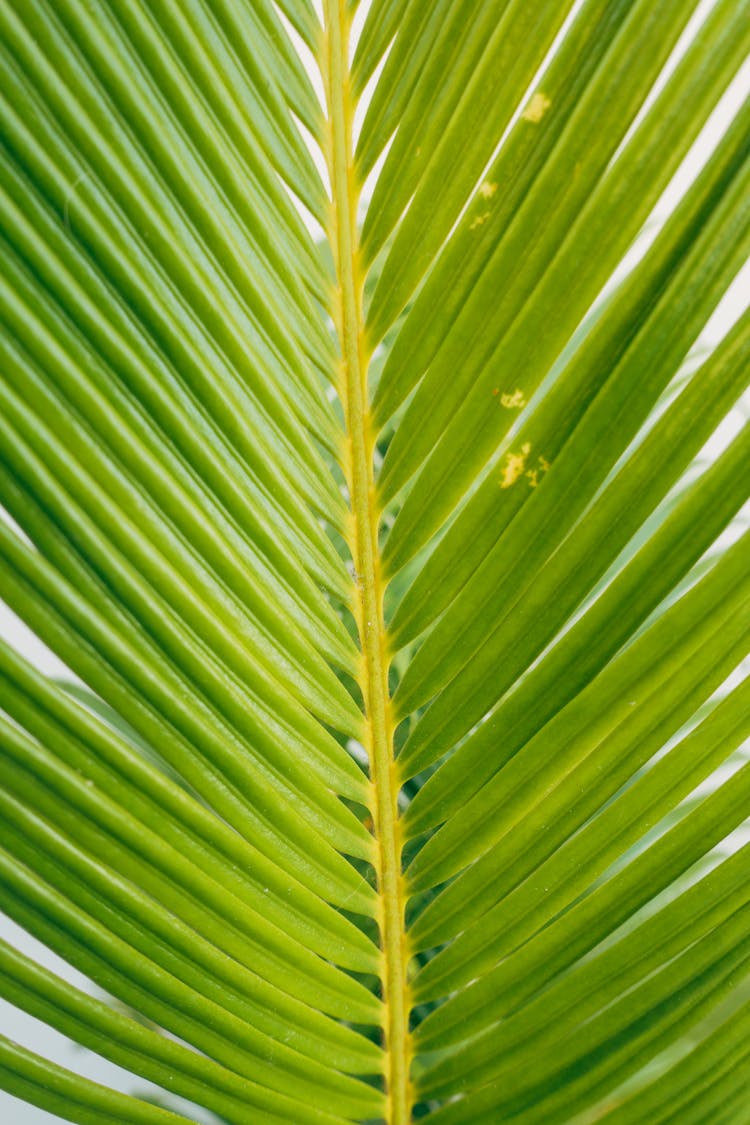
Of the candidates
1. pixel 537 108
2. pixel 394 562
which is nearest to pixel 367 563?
pixel 394 562

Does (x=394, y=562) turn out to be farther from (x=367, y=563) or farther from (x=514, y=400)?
(x=514, y=400)

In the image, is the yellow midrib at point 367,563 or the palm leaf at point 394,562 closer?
the palm leaf at point 394,562

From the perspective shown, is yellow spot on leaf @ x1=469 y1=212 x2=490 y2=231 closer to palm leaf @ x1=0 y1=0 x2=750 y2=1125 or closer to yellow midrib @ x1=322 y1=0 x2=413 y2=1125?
palm leaf @ x1=0 y1=0 x2=750 y2=1125

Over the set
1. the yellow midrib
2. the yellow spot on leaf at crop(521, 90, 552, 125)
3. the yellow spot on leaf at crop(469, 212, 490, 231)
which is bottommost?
the yellow midrib

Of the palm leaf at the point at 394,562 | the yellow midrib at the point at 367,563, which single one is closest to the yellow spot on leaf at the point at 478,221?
the palm leaf at the point at 394,562

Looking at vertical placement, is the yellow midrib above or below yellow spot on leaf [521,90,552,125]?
below

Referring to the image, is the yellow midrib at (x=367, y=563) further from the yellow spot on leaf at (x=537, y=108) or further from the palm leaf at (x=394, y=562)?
the yellow spot on leaf at (x=537, y=108)

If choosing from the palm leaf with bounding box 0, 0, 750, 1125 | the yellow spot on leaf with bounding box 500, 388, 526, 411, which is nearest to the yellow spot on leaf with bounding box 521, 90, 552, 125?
the palm leaf with bounding box 0, 0, 750, 1125

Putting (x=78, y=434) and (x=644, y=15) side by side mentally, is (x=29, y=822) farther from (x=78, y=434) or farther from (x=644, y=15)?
(x=644, y=15)
